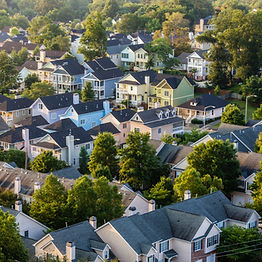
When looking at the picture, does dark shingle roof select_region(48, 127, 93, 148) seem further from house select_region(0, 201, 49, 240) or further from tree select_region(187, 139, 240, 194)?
house select_region(0, 201, 49, 240)

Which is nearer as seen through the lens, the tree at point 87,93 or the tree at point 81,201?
the tree at point 81,201

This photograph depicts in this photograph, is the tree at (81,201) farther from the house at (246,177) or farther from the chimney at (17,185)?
the house at (246,177)

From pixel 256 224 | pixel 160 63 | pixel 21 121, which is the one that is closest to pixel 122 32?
pixel 160 63

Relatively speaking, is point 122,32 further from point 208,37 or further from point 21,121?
point 21,121

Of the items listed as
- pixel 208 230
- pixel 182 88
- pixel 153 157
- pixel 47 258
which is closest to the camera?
pixel 47 258

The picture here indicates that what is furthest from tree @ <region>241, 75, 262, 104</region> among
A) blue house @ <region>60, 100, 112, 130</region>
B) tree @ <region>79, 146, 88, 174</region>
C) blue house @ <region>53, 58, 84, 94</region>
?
tree @ <region>79, 146, 88, 174</region>

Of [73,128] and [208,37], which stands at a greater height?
[208,37]

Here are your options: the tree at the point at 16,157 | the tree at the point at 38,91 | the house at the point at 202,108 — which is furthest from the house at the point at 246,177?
the tree at the point at 38,91

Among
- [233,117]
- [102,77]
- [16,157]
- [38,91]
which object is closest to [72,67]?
[102,77]
